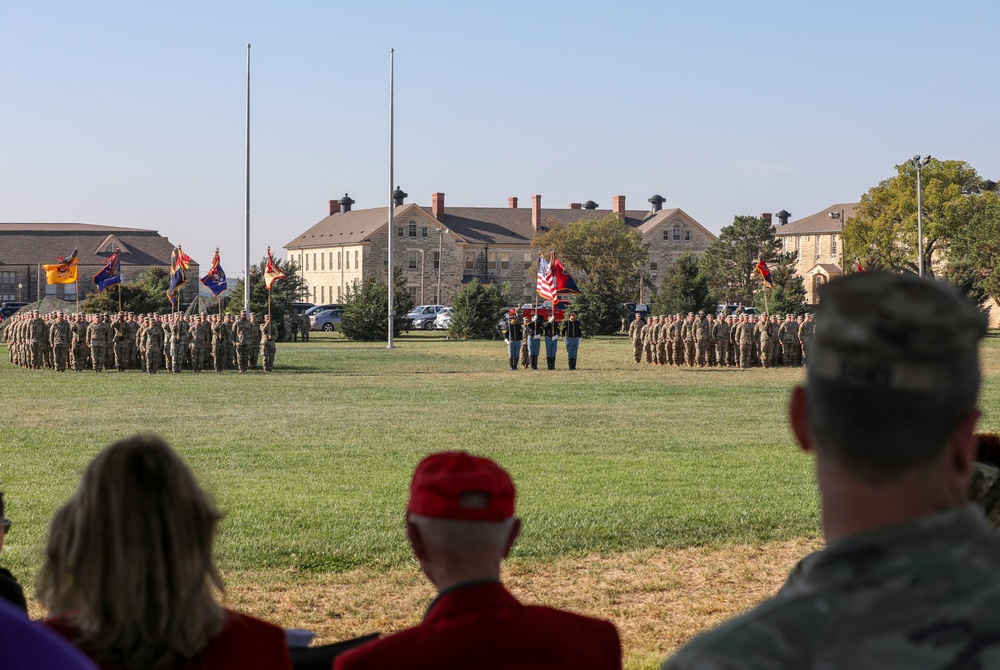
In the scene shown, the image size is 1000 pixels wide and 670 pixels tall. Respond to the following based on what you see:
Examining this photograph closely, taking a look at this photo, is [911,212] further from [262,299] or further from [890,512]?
[890,512]

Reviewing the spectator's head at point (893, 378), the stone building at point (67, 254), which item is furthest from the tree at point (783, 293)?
the spectator's head at point (893, 378)

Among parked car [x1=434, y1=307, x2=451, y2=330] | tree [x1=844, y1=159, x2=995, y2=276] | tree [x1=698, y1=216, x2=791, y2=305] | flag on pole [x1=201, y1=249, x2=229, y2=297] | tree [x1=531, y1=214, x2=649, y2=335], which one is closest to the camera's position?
flag on pole [x1=201, y1=249, x2=229, y2=297]

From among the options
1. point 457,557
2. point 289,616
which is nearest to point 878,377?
point 457,557

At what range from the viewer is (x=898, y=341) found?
1.63m

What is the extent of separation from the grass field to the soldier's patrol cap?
571cm

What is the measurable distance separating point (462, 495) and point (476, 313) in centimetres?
5876

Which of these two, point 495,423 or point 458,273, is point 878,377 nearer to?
point 495,423

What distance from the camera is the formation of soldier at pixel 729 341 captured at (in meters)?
38.5

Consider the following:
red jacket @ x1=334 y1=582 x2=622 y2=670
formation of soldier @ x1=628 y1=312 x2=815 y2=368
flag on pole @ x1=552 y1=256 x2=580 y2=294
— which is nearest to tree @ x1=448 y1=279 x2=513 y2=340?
flag on pole @ x1=552 y1=256 x2=580 y2=294

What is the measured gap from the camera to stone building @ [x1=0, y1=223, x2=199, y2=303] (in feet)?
409

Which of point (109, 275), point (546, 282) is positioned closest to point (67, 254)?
point (109, 275)

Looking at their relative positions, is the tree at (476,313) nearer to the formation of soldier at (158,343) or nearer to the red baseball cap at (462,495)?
the formation of soldier at (158,343)

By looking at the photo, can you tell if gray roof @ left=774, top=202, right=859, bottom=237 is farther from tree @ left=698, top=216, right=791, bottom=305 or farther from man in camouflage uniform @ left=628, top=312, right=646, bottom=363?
man in camouflage uniform @ left=628, top=312, right=646, bottom=363

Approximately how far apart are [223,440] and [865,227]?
71.7 metres
